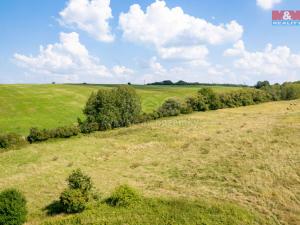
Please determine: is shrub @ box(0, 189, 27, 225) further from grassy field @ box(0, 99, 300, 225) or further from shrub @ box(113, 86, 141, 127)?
shrub @ box(113, 86, 141, 127)

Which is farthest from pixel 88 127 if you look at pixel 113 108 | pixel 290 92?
pixel 290 92

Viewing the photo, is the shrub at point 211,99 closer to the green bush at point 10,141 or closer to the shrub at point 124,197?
the green bush at point 10,141

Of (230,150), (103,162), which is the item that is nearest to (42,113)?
(103,162)

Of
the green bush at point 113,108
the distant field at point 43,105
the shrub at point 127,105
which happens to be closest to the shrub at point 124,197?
the green bush at point 113,108

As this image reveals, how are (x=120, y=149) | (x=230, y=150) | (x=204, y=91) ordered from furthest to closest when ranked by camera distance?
(x=204, y=91) < (x=120, y=149) < (x=230, y=150)

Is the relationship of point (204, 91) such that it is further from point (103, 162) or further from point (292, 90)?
point (103, 162)

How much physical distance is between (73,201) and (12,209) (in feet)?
14.4

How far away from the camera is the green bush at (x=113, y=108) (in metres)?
81.5

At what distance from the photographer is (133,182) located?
33.7m

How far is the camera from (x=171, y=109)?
310 ft

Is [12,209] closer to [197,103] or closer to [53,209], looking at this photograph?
[53,209]

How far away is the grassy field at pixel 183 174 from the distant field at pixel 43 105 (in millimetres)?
29974

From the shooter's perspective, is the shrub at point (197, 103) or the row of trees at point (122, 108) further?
the shrub at point (197, 103)

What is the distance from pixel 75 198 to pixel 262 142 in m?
26.0
